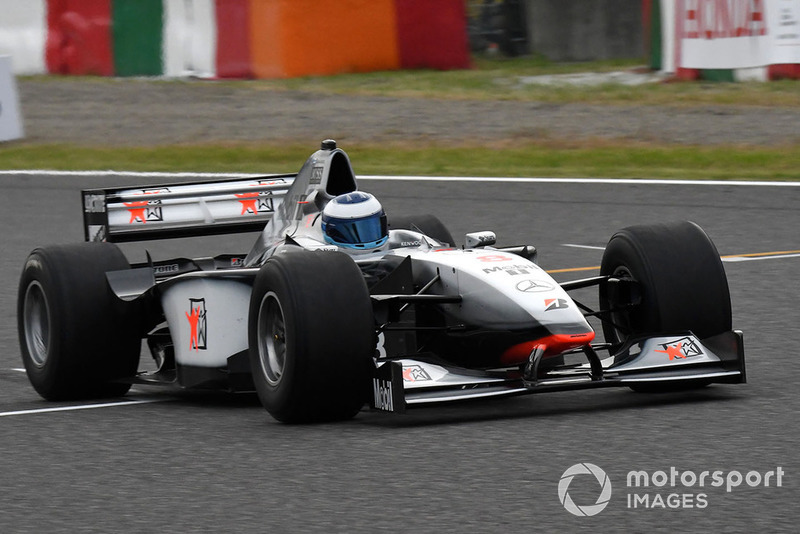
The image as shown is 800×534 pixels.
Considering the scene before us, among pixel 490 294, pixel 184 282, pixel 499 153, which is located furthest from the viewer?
pixel 499 153

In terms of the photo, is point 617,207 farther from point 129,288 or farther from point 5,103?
point 5,103

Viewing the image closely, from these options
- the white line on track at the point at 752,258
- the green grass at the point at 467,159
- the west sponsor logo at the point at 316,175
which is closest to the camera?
the west sponsor logo at the point at 316,175

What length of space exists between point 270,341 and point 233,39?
1729 cm

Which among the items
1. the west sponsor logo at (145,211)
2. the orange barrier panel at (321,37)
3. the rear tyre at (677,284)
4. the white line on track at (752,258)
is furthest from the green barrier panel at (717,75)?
the rear tyre at (677,284)

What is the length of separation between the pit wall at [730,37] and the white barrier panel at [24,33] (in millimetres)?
9694

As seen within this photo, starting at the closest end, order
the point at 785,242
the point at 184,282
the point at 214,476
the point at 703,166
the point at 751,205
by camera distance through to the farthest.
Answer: the point at 214,476 → the point at 184,282 → the point at 785,242 → the point at 751,205 → the point at 703,166

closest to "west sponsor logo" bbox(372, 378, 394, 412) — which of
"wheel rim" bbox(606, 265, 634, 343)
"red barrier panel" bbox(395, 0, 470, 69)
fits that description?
"wheel rim" bbox(606, 265, 634, 343)

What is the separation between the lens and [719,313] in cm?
681

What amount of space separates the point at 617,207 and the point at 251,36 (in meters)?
10.6

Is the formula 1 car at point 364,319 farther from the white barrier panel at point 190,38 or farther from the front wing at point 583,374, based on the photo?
the white barrier panel at point 190,38

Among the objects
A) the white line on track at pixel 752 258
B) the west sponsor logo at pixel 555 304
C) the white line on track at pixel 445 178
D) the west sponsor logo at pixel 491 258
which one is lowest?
the white line on track at pixel 752 258

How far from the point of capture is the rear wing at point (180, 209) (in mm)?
8352

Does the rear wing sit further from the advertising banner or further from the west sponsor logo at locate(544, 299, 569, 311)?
the advertising banner

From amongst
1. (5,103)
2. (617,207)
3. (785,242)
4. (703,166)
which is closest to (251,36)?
(5,103)
